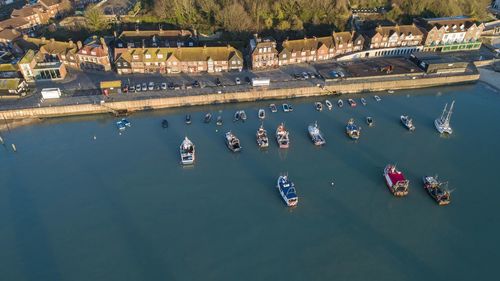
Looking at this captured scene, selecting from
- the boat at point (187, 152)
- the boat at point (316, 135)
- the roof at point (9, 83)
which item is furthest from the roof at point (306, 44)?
the roof at point (9, 83)

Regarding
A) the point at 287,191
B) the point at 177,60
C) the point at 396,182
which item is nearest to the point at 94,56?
the point at 177,60

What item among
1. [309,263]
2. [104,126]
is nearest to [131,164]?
[104,126]

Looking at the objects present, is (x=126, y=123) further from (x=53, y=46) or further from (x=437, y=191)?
(x=437, y=191)

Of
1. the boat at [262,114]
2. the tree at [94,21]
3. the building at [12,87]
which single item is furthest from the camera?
the tree at [94,21]

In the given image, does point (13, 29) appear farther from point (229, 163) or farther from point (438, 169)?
point (438, 169)

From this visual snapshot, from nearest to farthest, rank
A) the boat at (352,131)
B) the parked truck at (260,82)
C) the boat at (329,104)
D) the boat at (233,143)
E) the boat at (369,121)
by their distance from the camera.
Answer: the boat at (233,143) < the boat at (352,131) < the boat at (369,121) < the boat at (329,104) < the parked truck at (260,82)

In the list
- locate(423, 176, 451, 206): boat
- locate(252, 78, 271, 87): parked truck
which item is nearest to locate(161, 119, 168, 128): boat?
locate(252, 78, 271, 87): parked truck

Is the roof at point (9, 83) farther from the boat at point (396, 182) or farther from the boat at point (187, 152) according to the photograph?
the boat at point (396, 182)
